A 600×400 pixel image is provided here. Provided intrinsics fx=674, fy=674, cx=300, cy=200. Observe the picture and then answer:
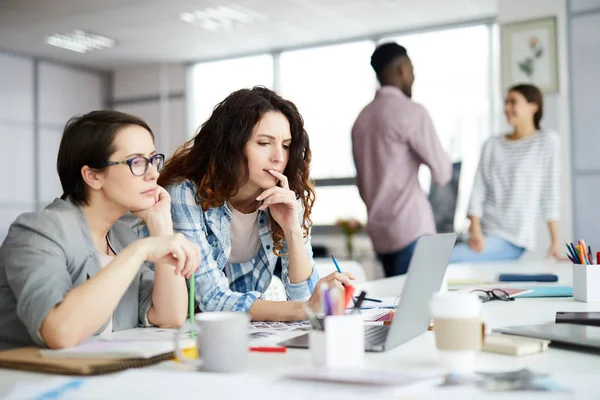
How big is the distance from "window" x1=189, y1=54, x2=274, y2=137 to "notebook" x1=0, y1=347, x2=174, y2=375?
6.97 metres

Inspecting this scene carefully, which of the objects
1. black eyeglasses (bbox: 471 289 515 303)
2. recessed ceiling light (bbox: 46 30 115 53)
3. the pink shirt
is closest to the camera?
black eyeglasses (bbox: 471 289 515 303)

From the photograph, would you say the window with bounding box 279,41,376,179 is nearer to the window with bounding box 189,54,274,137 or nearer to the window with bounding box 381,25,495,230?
the window with bounding box 189,54,274,137

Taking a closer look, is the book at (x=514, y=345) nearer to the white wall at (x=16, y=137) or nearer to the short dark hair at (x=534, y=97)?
the short dark hair at (x=534, y=97)

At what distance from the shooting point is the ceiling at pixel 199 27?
6102 mm

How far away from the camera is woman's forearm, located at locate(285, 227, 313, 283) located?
187 centimetres

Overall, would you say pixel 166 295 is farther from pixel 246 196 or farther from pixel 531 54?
pixel 531 54

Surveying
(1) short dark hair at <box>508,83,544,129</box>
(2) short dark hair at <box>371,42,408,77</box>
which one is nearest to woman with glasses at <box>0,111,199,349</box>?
(2) short dark hair at <box>371,42,408,77</box>

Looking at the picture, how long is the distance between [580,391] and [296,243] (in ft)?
3.53

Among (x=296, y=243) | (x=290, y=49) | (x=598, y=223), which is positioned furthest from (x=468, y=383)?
(x=290, y=49)

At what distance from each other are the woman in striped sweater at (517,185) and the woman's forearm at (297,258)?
1553 mm

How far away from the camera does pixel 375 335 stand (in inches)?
48.4

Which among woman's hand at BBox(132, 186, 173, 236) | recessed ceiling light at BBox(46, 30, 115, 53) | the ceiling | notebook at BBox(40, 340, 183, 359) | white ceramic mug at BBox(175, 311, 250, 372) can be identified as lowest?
notebook at BBox(40, 340, 183, 359)

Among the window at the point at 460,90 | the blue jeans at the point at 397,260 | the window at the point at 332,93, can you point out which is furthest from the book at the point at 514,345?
the window at the point at 332,93

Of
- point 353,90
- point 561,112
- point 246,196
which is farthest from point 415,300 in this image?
point 353,90
